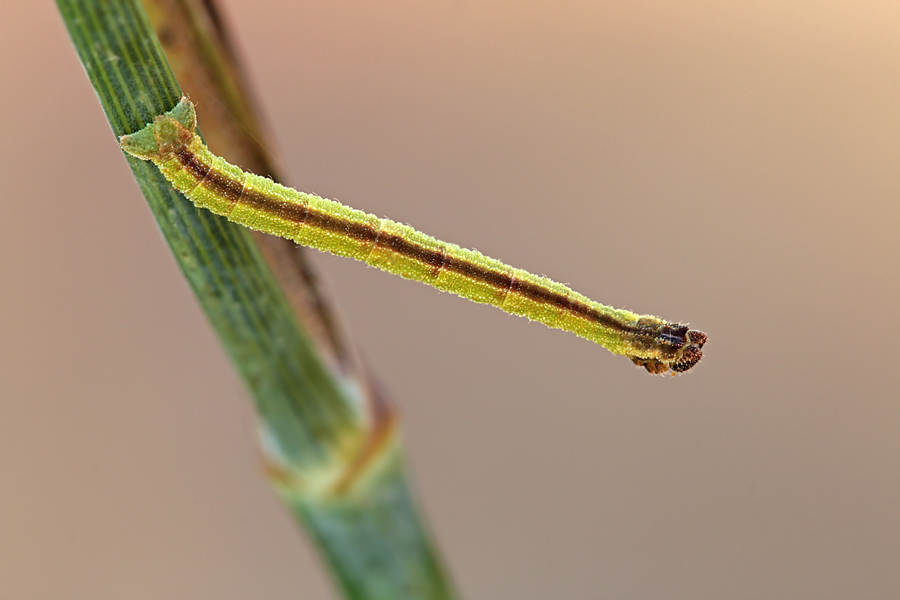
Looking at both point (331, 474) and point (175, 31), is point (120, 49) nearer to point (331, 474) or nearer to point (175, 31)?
point (175, 31)

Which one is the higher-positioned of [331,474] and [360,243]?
[360,243]

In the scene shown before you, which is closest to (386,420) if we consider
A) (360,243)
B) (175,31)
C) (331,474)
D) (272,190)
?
(331,474)

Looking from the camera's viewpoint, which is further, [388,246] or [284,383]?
[388,246]

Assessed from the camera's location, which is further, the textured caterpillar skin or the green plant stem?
the textured caterpillar skin

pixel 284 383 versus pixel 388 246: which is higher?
pixel 388 246

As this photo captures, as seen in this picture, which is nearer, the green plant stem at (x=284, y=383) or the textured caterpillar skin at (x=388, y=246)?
the green plant stem at (x=284, y=383)

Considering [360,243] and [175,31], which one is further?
[360,243]

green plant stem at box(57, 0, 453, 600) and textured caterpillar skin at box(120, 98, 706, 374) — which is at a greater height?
textured caterpillar skin at box(120, 98, 706, 374)

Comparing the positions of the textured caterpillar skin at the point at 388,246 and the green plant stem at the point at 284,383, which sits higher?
the textured caterpillar skin at the point at 388,246
